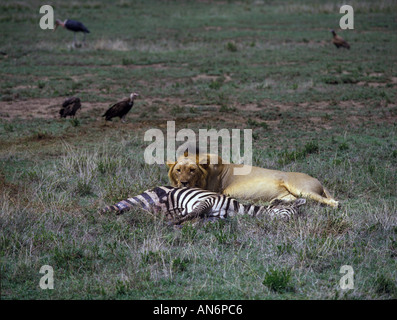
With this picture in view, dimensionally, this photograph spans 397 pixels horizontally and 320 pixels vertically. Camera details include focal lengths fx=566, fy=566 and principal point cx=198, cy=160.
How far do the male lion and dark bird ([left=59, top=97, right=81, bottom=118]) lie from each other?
5.13 metres

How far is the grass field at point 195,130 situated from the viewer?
533cm

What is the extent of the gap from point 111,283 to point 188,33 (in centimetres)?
1908

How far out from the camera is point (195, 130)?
37.8ft

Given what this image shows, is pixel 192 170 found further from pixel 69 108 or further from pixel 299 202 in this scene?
pixel 69 108

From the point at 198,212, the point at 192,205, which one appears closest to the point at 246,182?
the point at 192,205

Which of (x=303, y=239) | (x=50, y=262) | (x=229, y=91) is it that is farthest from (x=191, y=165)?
(x=229, y=91)

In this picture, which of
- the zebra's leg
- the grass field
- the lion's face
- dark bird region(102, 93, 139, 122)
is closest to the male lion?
the lion's face

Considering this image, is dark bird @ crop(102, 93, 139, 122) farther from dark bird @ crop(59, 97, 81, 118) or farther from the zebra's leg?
the zebra's leg

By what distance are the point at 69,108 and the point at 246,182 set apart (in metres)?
5.78

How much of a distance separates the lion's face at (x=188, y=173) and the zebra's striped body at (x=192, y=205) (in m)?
0.24

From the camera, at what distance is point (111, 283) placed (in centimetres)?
512

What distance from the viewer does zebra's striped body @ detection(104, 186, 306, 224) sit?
674 cm

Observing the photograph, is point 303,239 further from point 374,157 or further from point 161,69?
point 161,69

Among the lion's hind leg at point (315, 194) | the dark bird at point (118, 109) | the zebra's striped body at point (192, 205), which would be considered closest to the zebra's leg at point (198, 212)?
the zebra's striped body at point (192, 205)
